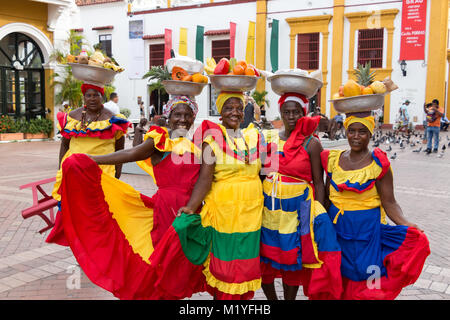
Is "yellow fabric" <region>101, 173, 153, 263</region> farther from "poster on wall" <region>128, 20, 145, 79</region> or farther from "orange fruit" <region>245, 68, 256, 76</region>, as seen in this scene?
"poster on wall" <region>128, 20, 145, 79</region>

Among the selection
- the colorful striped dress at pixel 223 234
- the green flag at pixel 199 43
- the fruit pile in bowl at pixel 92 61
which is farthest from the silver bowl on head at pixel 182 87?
the green flag at pixel 199 43

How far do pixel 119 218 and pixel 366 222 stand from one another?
6.16 ft

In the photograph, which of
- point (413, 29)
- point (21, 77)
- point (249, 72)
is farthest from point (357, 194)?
point (413, 29)

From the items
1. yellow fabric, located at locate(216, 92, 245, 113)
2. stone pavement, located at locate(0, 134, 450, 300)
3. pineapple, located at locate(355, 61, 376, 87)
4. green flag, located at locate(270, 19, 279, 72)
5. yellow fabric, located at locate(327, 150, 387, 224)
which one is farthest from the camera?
green flag, located at locate(270, 19, 279, 72)

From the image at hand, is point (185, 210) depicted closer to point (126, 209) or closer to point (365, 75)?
point (126, 209)

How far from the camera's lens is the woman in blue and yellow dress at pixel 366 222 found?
2.85 meters

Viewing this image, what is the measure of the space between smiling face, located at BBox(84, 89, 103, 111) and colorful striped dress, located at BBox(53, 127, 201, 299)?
1124 mm

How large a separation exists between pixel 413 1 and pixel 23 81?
70.4 ft

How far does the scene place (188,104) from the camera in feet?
10.7

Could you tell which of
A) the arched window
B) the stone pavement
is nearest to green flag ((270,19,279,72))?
the arched window

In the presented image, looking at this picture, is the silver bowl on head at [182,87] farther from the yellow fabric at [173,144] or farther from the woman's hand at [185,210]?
the woman's hand at [185,210]

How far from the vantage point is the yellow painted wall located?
76.6 ft

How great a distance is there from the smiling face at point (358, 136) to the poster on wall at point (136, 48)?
3068 cm
